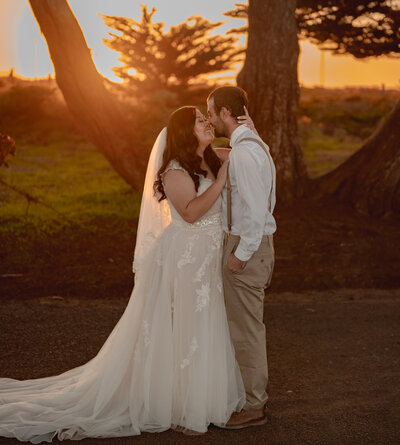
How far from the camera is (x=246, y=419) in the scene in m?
4.25

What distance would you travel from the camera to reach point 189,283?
432 cm

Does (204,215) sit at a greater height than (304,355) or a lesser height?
greater

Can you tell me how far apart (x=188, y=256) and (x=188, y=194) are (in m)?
0.43

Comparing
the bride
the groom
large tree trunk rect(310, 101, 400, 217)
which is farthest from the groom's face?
large tree trunk rect(310, 101, 400, 217)

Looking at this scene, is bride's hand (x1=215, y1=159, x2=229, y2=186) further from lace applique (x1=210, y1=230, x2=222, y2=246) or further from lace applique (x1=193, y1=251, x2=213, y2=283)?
lace applique (x1=193, y1=251, x2=213, y2=283)

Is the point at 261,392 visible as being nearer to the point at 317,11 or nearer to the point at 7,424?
the point at 7,424

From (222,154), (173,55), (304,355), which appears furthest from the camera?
(173,55)

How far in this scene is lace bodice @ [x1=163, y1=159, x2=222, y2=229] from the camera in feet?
14.0

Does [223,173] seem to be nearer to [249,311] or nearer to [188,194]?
[188,194]

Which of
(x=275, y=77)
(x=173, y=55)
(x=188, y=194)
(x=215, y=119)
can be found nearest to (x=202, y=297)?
(x=188, y=194)

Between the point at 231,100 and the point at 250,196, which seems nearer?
the point at 250,196

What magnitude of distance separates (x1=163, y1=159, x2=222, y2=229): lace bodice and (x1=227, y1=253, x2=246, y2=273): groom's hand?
1.08 ft

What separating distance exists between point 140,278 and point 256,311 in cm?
83

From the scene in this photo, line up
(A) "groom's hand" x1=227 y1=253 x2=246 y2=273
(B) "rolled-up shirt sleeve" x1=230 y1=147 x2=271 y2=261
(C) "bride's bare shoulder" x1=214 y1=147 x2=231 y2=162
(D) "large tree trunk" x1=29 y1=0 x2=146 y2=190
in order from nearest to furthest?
(B) "rolled-up shirt sleeve" x1=230 y1=147 x2=271 y2=261, (A) "groom's hand" x1=227 y1=253 x2=246 y2=273, (C) "bride's bare shoulder" x1=214 y1=147 x2=231 y2=162, (D) "large tree trunk" x1=29 y1=0 x2=146 y2=190
